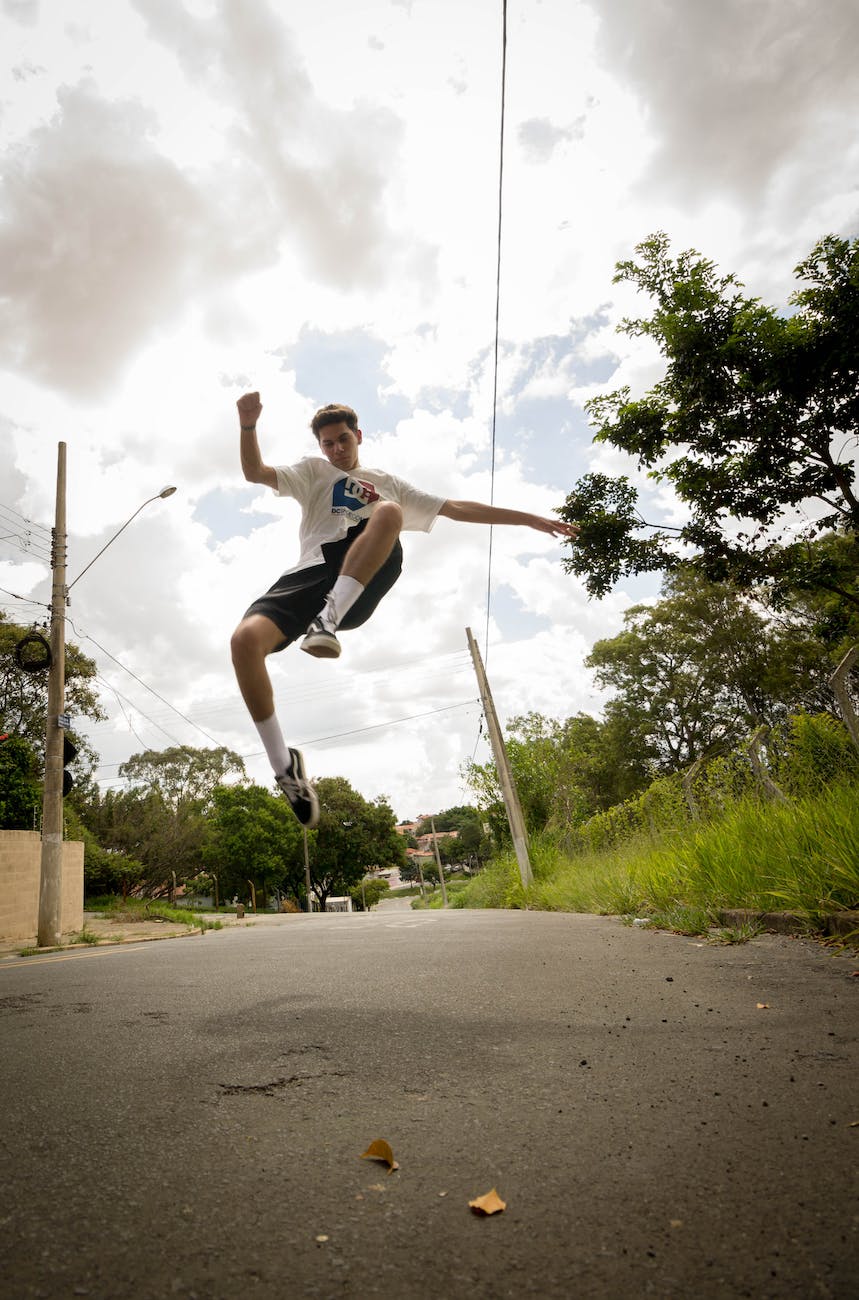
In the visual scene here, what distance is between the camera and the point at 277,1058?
2.06 metres

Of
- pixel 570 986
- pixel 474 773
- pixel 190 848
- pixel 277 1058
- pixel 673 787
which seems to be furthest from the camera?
pixel 190 848

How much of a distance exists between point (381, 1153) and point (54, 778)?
1099 centimetres

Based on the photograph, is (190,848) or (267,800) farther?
(190,848)

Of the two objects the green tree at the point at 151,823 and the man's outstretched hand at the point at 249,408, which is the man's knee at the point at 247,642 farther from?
the green tree at the point at 151,823

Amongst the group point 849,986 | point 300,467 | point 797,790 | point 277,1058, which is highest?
point 300,467

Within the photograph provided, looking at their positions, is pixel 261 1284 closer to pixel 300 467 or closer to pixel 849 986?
pixel 849 986

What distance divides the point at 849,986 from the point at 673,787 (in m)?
6.76

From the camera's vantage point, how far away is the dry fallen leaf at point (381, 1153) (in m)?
1.35

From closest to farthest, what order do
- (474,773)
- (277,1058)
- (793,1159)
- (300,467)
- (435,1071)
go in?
(793,1159), (435,1071), (277,1058), (300,467), (474,773)

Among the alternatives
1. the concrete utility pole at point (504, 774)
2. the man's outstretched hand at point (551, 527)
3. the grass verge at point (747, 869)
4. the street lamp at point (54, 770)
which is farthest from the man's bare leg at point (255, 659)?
the concrete utility pole at point (504, 774)

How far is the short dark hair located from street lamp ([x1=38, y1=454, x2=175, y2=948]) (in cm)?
884

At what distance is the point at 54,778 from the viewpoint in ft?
34.7

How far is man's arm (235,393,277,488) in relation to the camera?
3287mm

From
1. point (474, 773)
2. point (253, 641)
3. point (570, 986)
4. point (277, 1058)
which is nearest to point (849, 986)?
point (570, 986)
